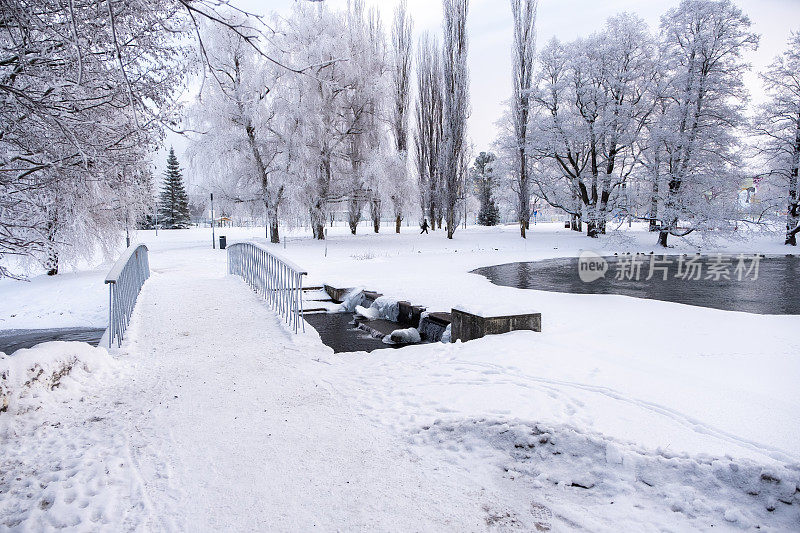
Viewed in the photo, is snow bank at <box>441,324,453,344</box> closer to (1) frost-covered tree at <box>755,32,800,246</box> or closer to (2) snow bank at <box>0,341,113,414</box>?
(2) snow bank at <box>0,341,113,414</box>

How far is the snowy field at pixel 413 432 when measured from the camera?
2607 millimetres

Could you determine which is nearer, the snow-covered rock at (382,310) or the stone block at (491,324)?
the stone block at (491,324)

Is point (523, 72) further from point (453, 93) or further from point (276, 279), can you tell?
point (276, 279)

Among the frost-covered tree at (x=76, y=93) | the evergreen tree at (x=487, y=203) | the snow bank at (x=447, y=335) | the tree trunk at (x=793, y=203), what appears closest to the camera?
the frost-covered tree at (x=76, y=93)

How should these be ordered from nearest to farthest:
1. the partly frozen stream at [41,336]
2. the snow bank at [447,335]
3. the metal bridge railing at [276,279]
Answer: the metal bridge railing at [276,279], the snow bank at [447,335], the partly frozen stream at [41,336]

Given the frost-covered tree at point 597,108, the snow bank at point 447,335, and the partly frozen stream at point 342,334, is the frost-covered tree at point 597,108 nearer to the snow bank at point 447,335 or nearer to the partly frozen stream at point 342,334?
the partly frozen stream at point 342,334

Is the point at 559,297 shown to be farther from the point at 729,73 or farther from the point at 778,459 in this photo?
the point at 729,73

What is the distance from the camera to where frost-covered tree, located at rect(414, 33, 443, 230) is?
3312 centimetres

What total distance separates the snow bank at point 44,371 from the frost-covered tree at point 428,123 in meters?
28.4

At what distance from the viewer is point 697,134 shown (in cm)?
2214

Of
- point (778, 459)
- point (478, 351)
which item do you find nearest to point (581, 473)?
point (778, 459)

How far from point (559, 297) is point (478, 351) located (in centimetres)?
450

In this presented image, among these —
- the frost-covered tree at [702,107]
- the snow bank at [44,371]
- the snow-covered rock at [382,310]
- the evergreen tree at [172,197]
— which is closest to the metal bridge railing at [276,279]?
the snow-covered rock at [382,310]

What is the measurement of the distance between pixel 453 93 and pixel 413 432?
93.0 ft
